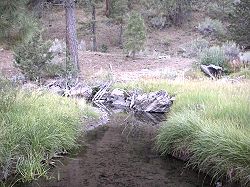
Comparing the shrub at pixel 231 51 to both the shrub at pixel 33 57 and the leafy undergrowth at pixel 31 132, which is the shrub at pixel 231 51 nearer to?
the shrub at pixel 33 57

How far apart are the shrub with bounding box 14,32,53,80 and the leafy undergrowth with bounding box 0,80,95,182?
A: 16.7 feet

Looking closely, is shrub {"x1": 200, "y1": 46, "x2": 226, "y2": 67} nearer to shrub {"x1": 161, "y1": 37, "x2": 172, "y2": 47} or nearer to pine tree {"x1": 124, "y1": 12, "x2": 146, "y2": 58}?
pine tree {"x1": 124, "y1": 12, "x2": 146, "y2": 58}

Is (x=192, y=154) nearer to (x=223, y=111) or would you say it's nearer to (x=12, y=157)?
(x=223, y=111)

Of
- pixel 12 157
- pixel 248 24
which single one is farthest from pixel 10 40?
pixel 248 24

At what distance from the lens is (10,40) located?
757 centimetres

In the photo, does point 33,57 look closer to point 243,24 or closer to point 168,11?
point 243,24

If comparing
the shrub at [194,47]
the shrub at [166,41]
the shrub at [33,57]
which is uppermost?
the shrub at [33,57]

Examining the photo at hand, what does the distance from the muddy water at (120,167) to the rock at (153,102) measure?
3373 millimetres

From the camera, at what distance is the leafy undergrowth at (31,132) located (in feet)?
21.1

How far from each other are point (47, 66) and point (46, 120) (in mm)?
7980

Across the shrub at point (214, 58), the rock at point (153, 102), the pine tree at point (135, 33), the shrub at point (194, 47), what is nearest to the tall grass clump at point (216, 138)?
the rock at point (153, 102)

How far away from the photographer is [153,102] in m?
13.1

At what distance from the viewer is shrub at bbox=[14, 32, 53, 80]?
47.0ft

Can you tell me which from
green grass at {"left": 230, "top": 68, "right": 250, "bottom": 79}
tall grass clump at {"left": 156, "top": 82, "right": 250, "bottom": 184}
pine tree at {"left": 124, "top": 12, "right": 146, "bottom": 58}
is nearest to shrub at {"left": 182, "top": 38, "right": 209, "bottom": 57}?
pine tree at {"left": 124, "top": 12, "right": 146, "bottom": 58}
